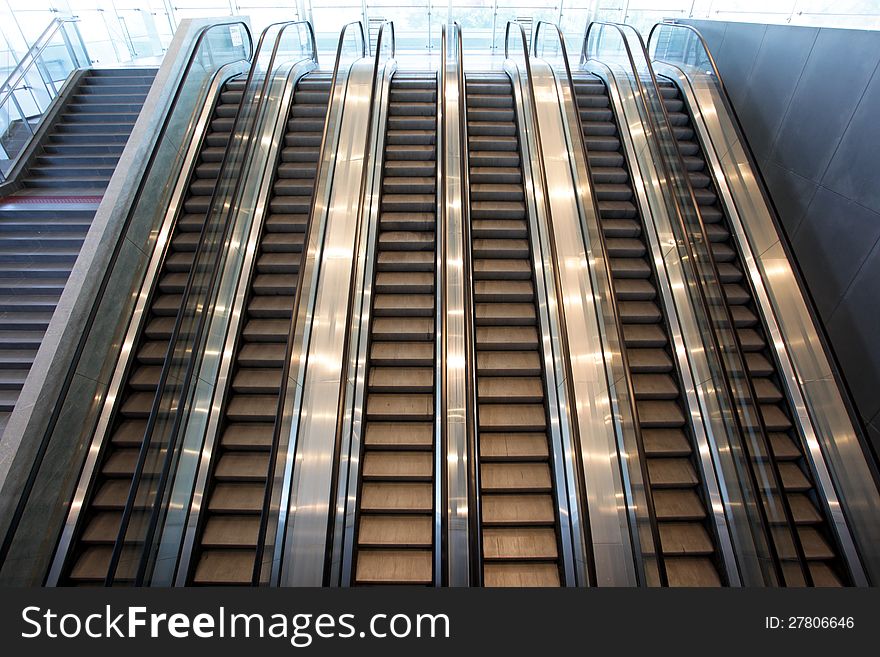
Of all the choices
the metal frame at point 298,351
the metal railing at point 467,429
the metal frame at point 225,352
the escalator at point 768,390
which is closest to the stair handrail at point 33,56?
the metal frame at point 225,352

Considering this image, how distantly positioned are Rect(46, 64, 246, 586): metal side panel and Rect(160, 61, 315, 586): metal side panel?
827mm

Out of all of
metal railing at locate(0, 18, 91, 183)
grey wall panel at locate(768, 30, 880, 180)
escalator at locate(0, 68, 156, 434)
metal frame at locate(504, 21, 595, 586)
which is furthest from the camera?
metal railing at locate(0, 18, 91, 183)

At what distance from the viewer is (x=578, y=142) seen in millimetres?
5398

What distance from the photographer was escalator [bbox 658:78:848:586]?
3.66 metres

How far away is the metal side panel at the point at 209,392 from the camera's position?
3.70 metres

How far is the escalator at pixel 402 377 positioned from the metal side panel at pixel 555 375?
1108mm

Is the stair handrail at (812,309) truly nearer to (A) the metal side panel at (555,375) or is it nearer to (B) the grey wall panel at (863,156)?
(B) the grey wall panel at (863,156)

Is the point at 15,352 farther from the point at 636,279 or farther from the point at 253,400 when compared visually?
the point at 636,279

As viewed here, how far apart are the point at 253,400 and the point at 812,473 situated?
505 cm

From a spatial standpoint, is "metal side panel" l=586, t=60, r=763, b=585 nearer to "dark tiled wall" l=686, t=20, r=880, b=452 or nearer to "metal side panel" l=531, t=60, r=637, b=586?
"metal side panel" l=531, t=60, r=637, b=586

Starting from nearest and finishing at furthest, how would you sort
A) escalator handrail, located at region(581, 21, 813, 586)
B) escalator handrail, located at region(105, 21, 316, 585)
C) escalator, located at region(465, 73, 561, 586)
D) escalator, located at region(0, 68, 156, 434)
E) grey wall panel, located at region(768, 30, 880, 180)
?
escalator handrail, located at region(581, 21, 813, 586)
escalator handrail, located at region(105, 21, 316, 585)
escalator, located at region(465, 73, 561, 586)
grey wall panel, located at region(768, 30, 880, 180)
escalator, located at region(0, 68, 156, 434)

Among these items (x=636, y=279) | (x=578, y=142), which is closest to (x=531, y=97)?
(x=578, y=142)

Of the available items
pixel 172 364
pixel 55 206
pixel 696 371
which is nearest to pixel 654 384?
pixel 696 371

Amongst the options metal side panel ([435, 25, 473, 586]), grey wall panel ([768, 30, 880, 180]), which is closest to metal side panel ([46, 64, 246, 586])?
metal side panel ([435, 25, 473, 586])
